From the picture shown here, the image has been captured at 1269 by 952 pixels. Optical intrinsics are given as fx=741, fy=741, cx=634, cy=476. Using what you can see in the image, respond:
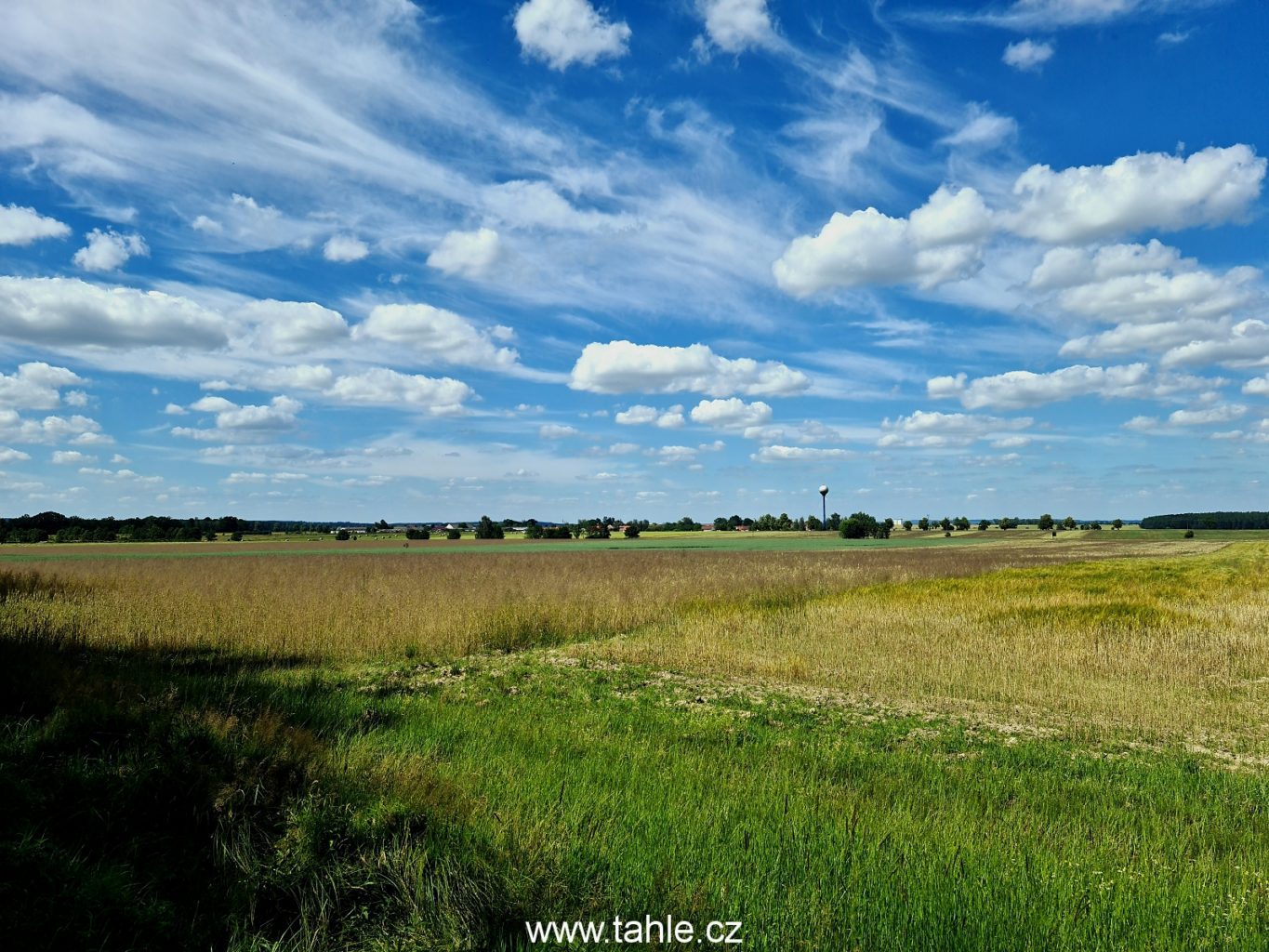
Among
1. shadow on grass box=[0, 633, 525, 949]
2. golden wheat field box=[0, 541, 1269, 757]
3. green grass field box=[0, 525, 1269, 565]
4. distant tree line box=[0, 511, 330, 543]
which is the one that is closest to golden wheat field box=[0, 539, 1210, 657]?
golden wheat field box=[0, 541, 1269, 757]

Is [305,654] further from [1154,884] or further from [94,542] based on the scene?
[94,542]

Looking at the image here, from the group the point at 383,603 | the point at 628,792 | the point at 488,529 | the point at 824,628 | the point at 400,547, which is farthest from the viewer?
the point at 488,529

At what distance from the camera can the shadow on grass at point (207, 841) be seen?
15.4 ft

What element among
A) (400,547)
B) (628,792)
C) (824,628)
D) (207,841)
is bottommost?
(824,628)

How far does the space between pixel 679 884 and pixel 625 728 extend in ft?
17.9

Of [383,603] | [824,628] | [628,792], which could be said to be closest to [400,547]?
[383,603]

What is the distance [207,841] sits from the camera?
19.0 feet

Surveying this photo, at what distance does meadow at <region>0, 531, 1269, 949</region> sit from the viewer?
508cm

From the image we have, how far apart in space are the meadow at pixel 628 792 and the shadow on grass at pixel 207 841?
0.02 meters

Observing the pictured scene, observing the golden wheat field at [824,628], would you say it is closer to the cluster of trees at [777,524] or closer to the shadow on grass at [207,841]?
the shadow on grass at [207,841]

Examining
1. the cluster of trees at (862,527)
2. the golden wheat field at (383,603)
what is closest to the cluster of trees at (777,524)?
the cluster of trees at (862,527)

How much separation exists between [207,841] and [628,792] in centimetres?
369

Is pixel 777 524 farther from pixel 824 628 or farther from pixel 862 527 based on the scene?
pixel 824 628

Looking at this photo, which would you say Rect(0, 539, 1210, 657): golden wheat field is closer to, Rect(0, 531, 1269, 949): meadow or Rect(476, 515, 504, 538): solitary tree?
Rect(0, 531, 1269, 949): meadow
